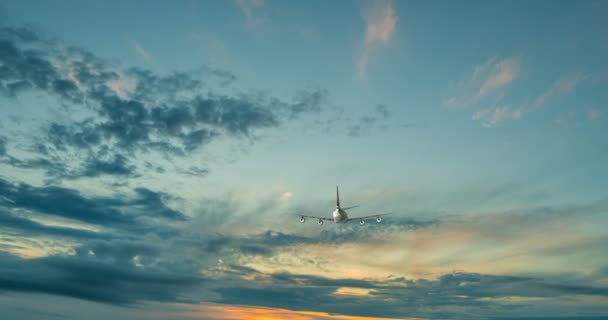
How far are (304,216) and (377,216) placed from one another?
3320 cm

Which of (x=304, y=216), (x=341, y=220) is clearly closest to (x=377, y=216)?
(x=341, y=220)

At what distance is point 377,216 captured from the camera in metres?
188

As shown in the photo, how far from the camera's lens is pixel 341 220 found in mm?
180250

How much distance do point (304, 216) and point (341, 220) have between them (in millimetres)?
18685

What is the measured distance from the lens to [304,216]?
623 ft

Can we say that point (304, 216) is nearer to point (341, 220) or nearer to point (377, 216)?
point (341, 220)

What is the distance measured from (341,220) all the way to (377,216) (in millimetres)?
18871
